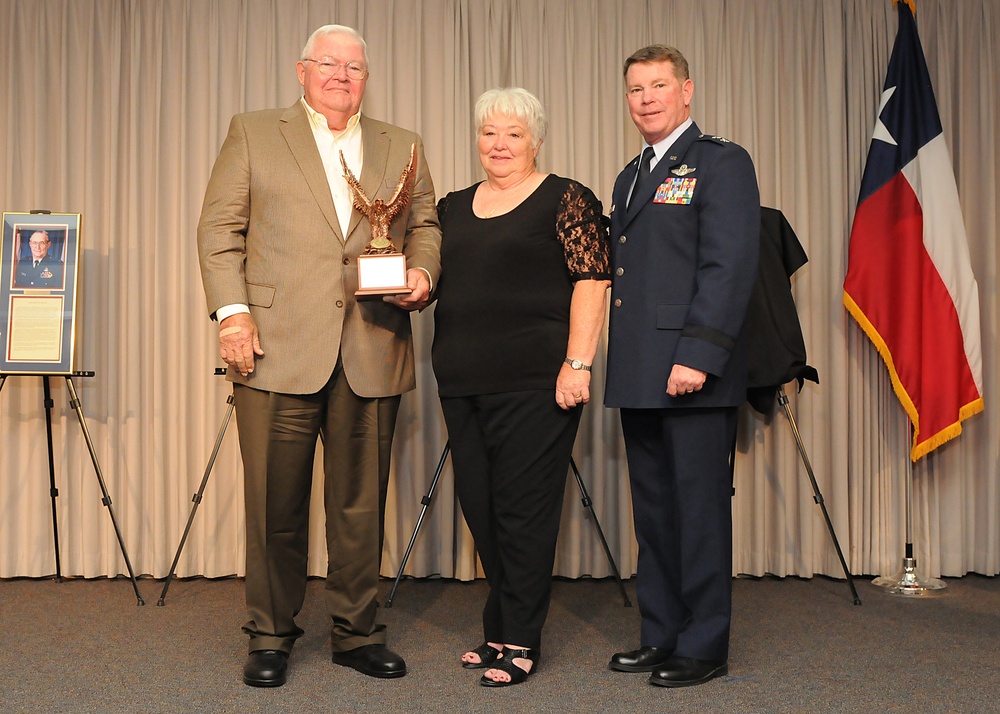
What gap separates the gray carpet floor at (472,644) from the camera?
7.81ft

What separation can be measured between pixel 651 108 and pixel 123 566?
2922mm

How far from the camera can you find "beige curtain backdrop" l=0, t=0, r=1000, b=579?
393 centimetres

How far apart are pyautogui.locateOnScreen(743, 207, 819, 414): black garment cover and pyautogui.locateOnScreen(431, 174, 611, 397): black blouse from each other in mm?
1181

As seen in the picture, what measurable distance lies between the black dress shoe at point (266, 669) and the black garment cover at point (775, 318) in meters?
2.02

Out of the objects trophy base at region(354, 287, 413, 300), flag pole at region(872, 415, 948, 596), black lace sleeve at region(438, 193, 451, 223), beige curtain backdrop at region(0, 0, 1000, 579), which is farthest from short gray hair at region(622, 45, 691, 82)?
flag pole at region(872, 415, 948, 596)

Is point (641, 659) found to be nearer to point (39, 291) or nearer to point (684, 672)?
point (684, 672)

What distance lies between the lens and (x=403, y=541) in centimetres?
394

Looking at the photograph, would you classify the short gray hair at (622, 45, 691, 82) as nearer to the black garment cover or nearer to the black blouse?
the black blouse

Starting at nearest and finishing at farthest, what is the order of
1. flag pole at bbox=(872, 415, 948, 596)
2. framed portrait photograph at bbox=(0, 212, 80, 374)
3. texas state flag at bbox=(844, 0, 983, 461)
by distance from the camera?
framed portrait photograph at bbox=(0, 212, 80, 374) < flag pole at bbox=(872, 415, 948, 596) < texas state flag at bbox=(844, 0, 983, 461)

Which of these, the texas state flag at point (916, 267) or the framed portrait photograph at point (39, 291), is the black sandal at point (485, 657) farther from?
the texas state flag at point (916, 267)

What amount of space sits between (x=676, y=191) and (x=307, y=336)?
1135 mm

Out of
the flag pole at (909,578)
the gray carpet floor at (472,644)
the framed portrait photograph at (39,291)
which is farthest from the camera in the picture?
the flag pole at (909,578)

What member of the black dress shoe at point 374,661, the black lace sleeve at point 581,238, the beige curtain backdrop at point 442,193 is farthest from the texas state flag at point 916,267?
the black dress shoe at point 374,661

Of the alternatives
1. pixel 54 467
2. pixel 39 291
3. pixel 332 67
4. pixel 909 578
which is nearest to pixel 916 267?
pixel 909 578
